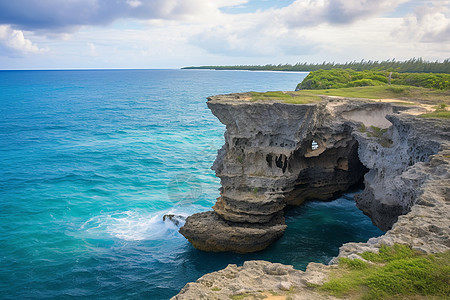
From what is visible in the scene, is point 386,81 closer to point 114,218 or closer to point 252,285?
point 114,218

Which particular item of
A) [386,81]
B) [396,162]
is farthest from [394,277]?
[386,81]

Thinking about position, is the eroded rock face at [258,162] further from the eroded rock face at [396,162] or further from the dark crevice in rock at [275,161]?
the eroded rock face at [396,162]

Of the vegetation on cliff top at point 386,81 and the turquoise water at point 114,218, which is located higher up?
the vegetation on cliff top at point 386,81

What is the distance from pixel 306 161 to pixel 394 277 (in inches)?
729

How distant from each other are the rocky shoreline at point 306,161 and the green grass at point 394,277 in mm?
5966

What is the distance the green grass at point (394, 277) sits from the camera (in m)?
9.20

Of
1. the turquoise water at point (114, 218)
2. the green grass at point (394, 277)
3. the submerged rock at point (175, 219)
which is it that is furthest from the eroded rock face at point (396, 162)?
the submerged rock at point (175, 219)

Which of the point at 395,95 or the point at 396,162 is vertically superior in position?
the point at 395,95

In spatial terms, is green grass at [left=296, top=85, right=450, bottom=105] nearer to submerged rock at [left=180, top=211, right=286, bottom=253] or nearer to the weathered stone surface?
submerged rock at [left=180, top=211, right=286, bottom=253]

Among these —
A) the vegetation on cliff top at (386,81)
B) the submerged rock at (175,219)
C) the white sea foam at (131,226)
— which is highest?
the vegetation on cliff top at (386,81)

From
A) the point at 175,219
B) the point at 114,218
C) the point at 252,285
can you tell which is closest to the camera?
Answer: the point at 252,285

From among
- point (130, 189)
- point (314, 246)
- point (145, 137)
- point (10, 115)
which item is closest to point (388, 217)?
point (314, 246)

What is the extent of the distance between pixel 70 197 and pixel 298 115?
23732 mm

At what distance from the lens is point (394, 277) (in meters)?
9.59
